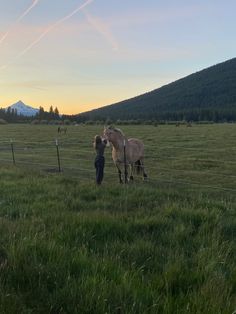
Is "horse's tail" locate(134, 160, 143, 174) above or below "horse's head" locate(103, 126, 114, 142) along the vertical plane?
below

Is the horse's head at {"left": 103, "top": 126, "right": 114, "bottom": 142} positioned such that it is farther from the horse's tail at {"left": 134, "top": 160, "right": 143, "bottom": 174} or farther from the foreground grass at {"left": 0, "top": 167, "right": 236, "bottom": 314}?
the foreground grass at {"left": 0, "top": 167, "right": 236, "bottom": 314}

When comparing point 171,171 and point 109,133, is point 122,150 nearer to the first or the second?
point 109,133

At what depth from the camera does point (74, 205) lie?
342 inches

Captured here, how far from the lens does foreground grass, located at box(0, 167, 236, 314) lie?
3.54 meters

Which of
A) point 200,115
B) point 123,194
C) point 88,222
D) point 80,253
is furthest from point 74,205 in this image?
point 200,115

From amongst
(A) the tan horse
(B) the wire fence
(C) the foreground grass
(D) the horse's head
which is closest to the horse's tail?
(A) the tan horse

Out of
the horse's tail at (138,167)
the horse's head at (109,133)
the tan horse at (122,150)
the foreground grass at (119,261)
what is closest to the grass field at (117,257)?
the foreground grass at (119,261)

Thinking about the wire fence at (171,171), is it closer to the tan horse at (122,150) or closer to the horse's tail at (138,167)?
the horse's tail at (138,167)

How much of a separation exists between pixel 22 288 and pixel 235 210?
553 cm

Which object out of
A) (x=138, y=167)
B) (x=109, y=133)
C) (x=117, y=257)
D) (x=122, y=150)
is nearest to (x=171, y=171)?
(x=138, y=167)

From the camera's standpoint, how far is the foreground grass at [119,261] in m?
3.54

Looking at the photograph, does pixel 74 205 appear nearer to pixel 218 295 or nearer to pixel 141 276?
pixel 141 276

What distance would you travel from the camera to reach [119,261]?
4.54 meters

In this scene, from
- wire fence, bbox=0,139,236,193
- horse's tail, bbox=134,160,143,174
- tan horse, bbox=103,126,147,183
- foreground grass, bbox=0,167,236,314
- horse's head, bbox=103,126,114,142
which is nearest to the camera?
foreground grass, bbox=0,167,236,314
